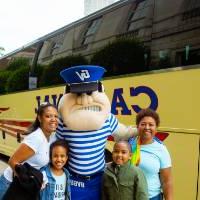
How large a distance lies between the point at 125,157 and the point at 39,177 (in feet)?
2.03

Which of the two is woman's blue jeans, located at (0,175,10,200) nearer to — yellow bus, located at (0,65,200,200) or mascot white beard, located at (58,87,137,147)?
mascot white beard, located at (58,87,137,147)

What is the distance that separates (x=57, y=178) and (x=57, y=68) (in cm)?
481

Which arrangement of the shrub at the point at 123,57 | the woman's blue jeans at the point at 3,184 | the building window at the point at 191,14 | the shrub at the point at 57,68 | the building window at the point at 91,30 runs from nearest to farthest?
the woman's blue jeans at the point at 3,184, the building window at the point at 191,14, the shrub at the point at 123,57, the building window at the point at 91,30, the shrub at the point at 57,68

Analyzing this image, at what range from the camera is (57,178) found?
2.91 metres

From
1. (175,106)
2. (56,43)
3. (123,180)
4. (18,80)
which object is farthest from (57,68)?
(123,180)

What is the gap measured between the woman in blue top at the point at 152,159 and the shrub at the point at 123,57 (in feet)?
7.30

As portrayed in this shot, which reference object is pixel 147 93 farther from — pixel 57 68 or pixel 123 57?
pixel 57 68

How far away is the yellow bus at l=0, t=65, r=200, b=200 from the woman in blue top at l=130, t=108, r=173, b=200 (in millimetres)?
1365

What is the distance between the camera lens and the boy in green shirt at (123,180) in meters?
2.73

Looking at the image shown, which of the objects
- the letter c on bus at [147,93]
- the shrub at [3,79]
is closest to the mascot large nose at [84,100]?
the letter c on bus at [147,93]

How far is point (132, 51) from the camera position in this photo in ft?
17.6

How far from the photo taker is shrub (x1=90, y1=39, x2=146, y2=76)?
5.23 m

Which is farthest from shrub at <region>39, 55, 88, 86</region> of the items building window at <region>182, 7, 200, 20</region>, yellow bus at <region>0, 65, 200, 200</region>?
building window at <region>182, 7, 200, 20</region>

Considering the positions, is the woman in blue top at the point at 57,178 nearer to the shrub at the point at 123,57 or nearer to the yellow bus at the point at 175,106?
the yellow bus at the point at 175,106
